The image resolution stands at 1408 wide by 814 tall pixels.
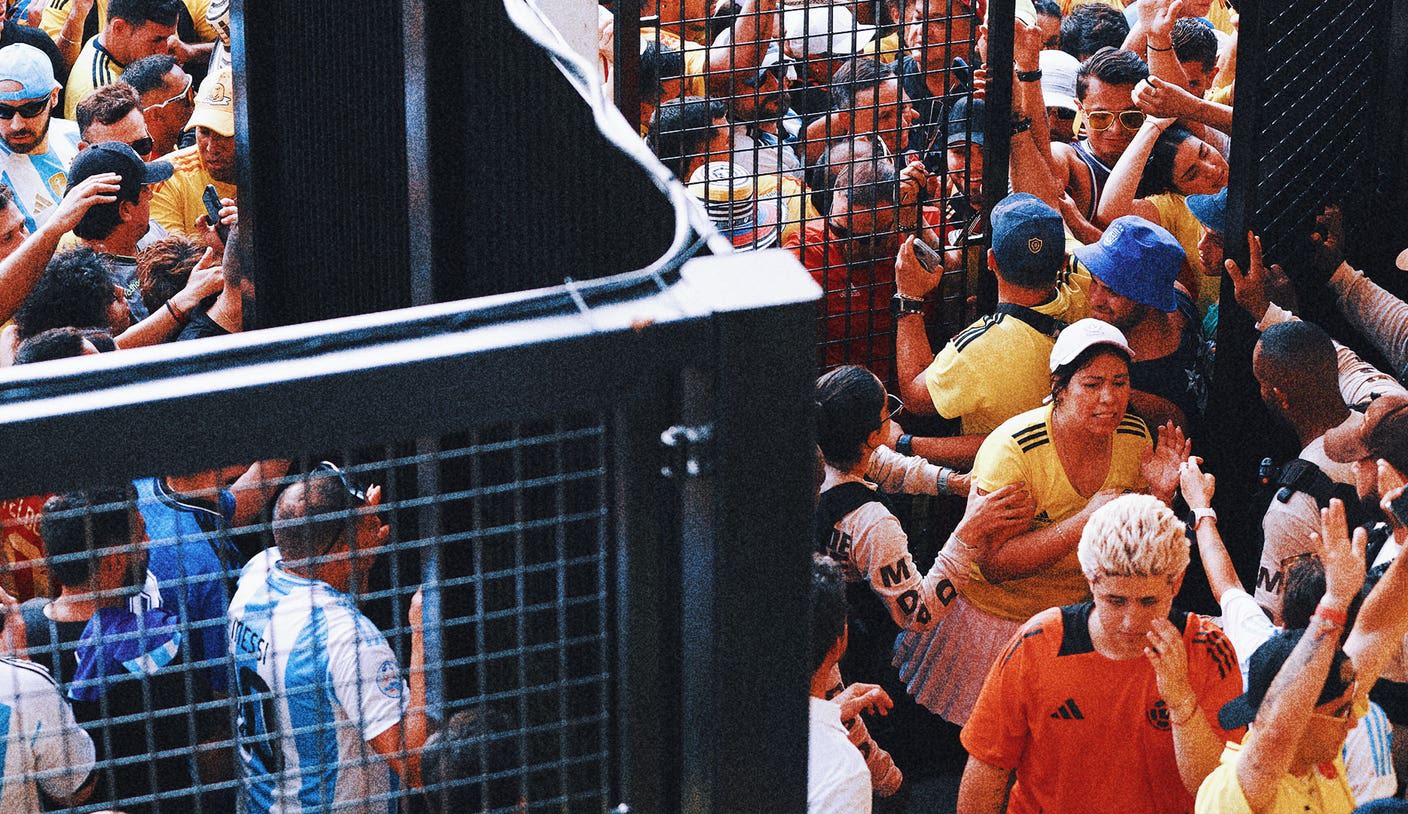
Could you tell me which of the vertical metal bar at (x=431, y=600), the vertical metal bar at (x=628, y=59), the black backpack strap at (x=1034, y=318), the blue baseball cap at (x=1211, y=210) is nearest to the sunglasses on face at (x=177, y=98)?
the vertical metal bar at (x=628, y=59)

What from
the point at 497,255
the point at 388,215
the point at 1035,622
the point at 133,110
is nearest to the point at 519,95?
the point at 497,255

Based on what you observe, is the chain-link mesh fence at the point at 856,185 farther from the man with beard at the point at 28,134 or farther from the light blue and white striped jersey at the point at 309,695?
the man with beard at the point at 28,134

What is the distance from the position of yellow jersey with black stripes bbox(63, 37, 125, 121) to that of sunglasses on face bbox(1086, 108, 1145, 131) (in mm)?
3423

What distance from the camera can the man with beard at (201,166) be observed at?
16.8 ft

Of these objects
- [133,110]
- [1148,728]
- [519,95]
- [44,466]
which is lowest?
[1148,728]

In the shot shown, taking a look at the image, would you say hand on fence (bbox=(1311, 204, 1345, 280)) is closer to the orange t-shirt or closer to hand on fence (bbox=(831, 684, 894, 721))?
the orange t-shirt

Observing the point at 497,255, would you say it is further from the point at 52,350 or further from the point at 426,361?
the point at 52,350

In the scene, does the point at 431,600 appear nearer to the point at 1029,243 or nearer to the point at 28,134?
the point at 1029,243

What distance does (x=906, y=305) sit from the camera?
4.25 m

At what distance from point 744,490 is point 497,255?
2.59 feet

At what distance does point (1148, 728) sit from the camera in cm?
Result: 313

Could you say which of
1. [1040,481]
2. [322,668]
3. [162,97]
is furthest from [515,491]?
[162,97]

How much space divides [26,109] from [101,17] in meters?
1.32

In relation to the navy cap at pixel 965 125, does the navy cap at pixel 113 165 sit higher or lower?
lower
